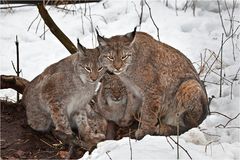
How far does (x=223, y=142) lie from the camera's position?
5281 millimetres

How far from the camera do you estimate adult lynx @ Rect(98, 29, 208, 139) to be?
223 inches

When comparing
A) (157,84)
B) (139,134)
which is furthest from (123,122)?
(157,84)

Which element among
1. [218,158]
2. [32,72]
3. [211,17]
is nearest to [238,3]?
[211,17]

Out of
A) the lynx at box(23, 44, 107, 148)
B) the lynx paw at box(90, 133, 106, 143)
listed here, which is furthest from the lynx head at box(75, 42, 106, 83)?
the lynx paw at box(90, 133, 106, 143)

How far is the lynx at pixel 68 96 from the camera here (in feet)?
18.3

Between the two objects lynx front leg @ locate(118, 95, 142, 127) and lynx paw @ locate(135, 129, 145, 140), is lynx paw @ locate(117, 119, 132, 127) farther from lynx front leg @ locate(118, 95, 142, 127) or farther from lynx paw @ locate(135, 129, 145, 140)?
lynx paw @ locate(135, 129, 145, 140)

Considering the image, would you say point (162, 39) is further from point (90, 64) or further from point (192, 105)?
point (90, 64)

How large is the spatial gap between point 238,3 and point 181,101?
3200 mm

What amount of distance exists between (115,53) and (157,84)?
595 millimetres

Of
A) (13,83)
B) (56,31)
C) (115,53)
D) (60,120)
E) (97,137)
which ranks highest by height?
(56,31)

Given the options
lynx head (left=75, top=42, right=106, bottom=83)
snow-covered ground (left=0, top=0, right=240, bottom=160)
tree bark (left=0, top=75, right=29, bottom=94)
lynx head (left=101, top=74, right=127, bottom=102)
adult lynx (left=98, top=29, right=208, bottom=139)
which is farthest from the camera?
tree bark (left=0, top=75, right=29, bottom=94)

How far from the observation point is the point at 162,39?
7859 millimetres

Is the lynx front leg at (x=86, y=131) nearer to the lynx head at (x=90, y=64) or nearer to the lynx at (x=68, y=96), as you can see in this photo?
the lynx at (x=68, y=96)

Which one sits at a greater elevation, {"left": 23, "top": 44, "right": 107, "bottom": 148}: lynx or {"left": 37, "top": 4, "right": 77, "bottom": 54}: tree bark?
{"left": 37, "top": 4, "right": 77, "bottom": 54}: tree bark
